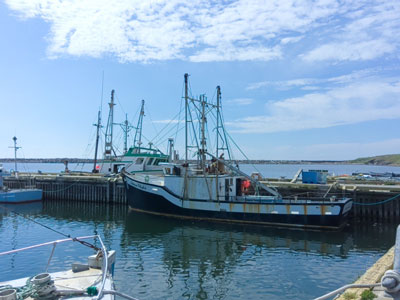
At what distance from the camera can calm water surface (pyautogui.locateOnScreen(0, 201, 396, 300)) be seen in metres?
11.3

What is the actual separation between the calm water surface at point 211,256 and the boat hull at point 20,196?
859cm

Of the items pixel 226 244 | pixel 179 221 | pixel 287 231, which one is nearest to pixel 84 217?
pixel 179 221

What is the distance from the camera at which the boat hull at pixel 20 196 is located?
31.1 m

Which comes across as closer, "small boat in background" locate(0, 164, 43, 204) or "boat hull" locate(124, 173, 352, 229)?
"boat hull" locate(124, 173, 352, 229)

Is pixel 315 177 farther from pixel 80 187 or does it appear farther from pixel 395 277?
pixel 80 187

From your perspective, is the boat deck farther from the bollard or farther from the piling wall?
the piling wall

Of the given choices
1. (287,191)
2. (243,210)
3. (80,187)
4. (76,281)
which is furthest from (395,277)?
(80,187)

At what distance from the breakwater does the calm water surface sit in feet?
6.71

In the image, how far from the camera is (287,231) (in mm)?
19875

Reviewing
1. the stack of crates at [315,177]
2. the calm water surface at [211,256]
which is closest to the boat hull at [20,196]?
the calm water surface at [211,256]

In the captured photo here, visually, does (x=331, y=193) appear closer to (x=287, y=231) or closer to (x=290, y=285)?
(x=287, y=231)

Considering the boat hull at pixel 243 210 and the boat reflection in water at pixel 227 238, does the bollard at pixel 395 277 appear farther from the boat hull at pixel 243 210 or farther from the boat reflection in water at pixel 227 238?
the boat hull at pixel 243 210

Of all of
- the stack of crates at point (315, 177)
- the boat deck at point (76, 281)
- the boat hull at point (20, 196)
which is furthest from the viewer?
the boat hull at point (20, 196)

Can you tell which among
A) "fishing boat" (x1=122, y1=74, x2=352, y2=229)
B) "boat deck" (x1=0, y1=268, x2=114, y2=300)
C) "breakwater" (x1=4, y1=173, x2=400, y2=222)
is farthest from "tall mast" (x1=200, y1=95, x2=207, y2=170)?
"boat deck" (x1=0, y1=268, x2=114, y2=300)
